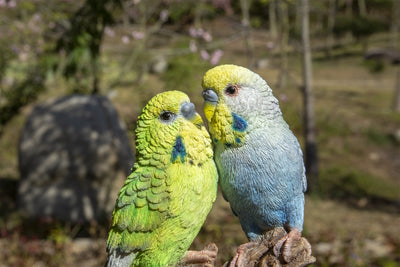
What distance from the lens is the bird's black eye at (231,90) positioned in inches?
55.1

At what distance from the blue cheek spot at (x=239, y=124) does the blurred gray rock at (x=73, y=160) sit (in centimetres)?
384

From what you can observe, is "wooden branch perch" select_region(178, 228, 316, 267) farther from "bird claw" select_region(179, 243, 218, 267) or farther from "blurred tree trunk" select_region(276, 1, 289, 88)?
"blurred tree trunk" select_region(276, 1, 289, 88)

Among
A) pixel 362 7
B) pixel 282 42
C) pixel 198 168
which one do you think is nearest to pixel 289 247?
pixel 198 168

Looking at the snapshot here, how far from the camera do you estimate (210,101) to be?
142cm

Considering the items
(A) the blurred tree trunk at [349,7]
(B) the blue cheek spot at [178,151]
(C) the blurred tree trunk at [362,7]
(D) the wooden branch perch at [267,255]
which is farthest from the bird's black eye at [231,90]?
(A) the blurred tree trunk at [349,7]

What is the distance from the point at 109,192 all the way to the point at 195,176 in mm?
3985

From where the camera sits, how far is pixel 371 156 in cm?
751

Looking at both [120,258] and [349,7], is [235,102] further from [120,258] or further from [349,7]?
[349,7]

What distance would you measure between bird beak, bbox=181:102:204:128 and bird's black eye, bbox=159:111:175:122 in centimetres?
4

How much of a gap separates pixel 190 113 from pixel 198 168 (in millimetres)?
203

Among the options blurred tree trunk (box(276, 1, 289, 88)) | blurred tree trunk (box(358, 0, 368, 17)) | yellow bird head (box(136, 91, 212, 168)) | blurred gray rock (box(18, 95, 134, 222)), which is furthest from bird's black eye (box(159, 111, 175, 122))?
blurred tree trunk (box(358, 0, 368, 17))

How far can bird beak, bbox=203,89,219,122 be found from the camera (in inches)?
55.6

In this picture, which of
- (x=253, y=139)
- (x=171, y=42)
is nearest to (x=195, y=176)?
(x=253, y=139)

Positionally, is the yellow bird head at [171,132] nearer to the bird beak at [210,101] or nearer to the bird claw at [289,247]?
the bird beak at [210,101]
